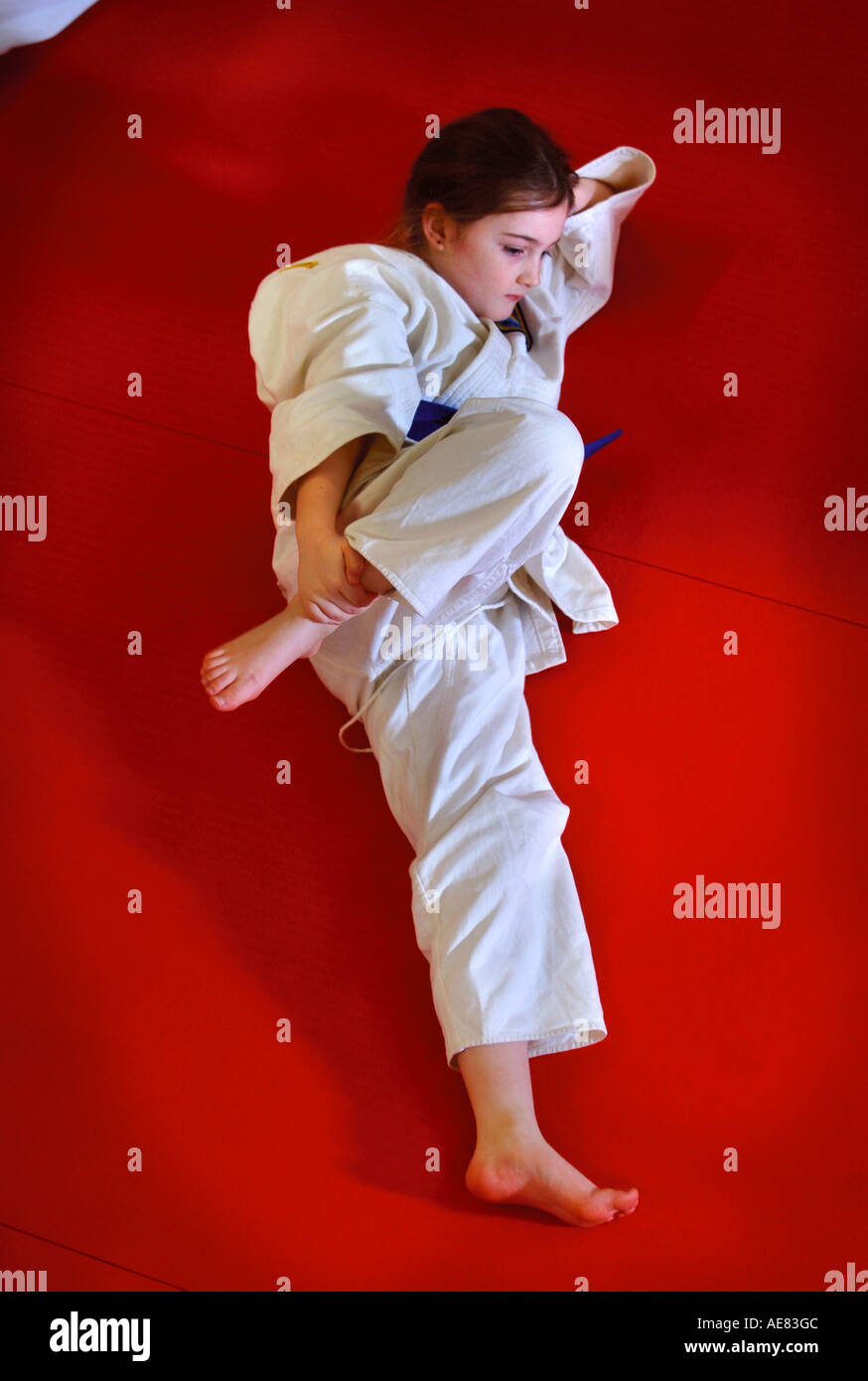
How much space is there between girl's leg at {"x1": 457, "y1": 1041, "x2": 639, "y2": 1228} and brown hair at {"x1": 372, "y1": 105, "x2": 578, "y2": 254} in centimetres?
98

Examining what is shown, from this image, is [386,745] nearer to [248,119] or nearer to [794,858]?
[794,858]

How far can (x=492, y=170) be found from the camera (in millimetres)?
1517

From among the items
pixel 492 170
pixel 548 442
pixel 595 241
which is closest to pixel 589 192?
pixel 595 241

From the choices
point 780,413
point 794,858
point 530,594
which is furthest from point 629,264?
point 794,858

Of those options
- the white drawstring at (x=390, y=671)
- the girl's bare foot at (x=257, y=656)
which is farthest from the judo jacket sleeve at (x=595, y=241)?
the girl's bare foot at (x=257, y=656)

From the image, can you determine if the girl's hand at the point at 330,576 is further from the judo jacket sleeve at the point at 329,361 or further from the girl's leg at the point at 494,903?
the girl's leg at the point at 494,903

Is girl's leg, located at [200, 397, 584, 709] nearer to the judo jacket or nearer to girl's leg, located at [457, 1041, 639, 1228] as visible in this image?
the judo jacket

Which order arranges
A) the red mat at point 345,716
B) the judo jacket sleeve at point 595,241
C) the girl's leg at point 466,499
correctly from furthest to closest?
1. the judo jacket sleeve at point 595,241
2. the red mat at point 345,716
3. the girl's leg at point 466,499

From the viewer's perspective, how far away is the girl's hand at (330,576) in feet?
4.38

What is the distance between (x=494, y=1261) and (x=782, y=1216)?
1.06 ft

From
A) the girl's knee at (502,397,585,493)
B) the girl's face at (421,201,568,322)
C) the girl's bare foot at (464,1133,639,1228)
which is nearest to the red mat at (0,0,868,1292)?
the girl's bare foot at (464,1133,639,1228)

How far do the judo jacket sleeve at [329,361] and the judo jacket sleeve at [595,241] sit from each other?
Result: 421 millimetres

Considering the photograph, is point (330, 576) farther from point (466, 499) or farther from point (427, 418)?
point (427, 418)

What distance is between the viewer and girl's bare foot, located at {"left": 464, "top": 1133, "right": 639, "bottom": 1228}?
1.37 m
